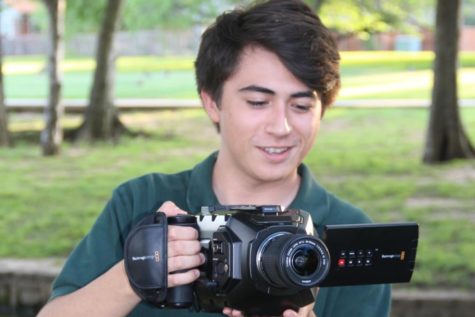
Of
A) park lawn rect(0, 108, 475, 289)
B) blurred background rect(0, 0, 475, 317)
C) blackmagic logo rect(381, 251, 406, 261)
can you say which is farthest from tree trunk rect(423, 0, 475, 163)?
blackmagic logo rect(381, 251, 406, 261)

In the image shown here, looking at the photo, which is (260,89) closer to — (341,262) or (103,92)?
(341,262)

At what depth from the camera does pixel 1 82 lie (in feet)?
49.8

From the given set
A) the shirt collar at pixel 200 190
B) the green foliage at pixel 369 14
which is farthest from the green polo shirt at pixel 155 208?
the green foliage at pixel 369 14

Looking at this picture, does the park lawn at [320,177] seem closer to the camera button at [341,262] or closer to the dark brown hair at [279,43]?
the dark brown hair at [279,43]

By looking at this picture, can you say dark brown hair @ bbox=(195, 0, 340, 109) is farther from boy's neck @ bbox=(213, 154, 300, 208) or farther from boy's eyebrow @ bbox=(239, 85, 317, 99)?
boy's neck @ bbox=(213, 154, 300, 208)

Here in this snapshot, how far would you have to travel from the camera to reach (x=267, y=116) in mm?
2428

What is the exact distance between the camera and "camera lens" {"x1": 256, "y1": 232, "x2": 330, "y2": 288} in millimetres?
1946

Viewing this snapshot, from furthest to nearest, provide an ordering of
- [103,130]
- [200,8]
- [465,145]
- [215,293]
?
[200,8] → [103,130] → [465,145] → [215,293]

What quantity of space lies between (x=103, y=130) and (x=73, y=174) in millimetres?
3568

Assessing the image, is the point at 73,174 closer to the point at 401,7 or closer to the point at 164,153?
the point at 164,153

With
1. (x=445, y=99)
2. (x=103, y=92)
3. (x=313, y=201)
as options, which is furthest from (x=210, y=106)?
(x=103, y=92)

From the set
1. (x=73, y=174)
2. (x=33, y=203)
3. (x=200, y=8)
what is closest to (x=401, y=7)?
(x=200, y=8)

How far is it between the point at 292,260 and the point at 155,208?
68 cm

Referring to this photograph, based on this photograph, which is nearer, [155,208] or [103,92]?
[155,208]
